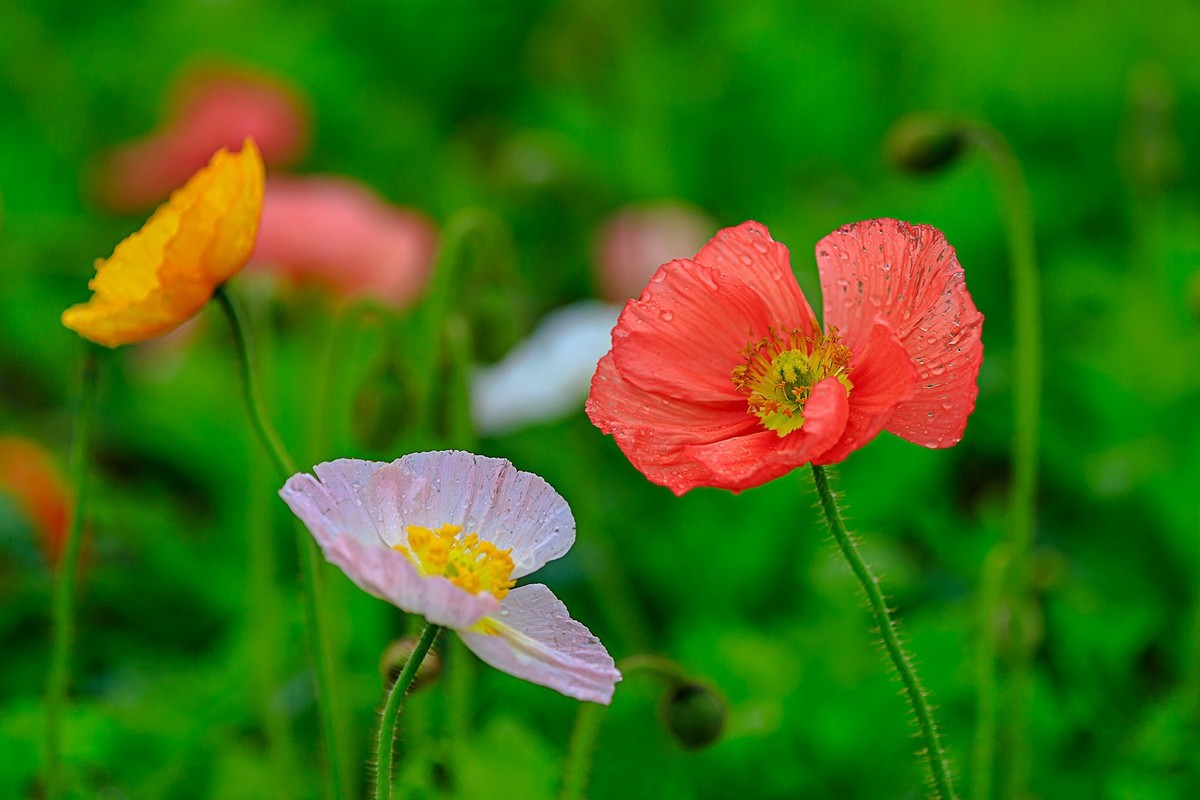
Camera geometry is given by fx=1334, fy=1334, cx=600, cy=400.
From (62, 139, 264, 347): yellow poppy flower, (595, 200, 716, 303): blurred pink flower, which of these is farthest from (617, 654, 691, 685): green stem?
(595, 200, 716, 303): blurred pink flower

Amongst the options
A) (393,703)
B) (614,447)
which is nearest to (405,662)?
(393,703)

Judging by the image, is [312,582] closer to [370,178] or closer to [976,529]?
[976,529]

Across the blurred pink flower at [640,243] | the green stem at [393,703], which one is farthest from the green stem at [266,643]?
the blurred pink flower at [640,243]

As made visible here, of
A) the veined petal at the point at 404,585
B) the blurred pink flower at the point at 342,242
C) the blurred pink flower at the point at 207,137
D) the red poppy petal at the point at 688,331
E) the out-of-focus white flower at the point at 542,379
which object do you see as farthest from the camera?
the blurred pink flower at the point at 207,137

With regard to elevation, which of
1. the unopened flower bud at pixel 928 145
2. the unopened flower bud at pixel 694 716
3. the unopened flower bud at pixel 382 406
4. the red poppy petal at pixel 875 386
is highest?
the unopened flower bud at pixel 928 145

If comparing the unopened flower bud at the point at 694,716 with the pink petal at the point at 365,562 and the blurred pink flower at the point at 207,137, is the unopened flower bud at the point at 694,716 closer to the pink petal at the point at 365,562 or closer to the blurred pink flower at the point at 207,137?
the pink petal at the point at 365,562

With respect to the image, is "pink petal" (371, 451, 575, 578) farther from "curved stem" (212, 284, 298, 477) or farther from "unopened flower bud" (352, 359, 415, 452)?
"unopened flower bud" (352, 359, 415, 452)

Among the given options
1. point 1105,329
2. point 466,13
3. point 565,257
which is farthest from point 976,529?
point 466,13
